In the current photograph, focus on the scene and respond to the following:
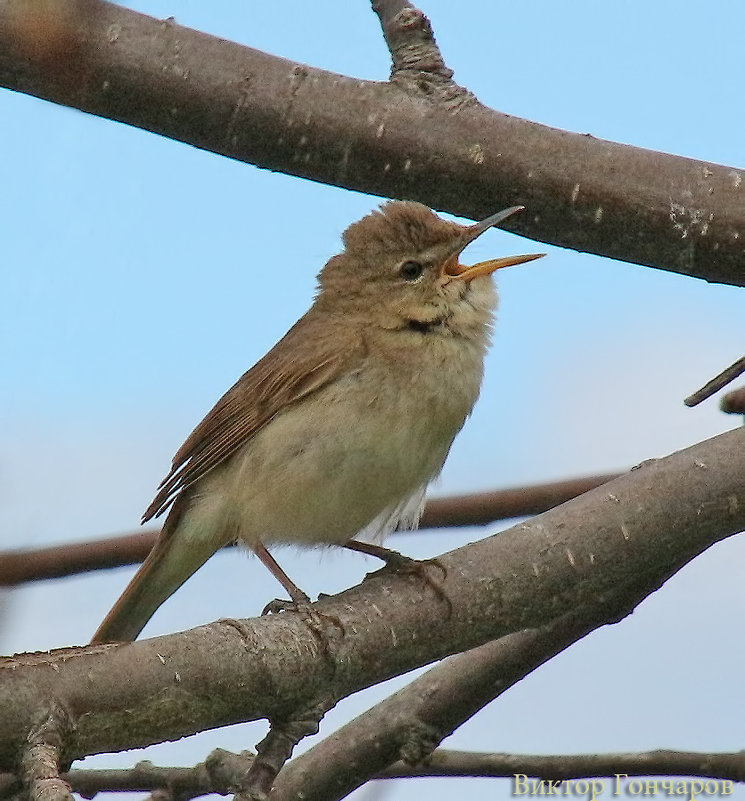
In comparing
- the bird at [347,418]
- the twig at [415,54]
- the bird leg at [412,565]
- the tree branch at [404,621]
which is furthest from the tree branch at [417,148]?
the bird leg at [412,565]

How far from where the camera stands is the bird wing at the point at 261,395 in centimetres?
377

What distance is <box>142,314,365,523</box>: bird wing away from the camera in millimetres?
3768

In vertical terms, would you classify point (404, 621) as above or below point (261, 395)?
below

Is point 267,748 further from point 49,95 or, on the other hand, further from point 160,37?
point 160,37

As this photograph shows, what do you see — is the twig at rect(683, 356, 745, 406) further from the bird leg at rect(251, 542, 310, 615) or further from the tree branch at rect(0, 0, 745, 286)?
the bird leg at rect(251, 542, 310, 615)

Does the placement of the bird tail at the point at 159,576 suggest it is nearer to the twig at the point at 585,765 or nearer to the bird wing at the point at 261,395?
the bird wing at the point at 261,395

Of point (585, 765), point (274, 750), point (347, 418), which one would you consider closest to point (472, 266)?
point (347, 418)

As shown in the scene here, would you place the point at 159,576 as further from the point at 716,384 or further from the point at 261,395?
the point at 716,384

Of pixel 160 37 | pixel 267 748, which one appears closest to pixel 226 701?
pixel 267 748

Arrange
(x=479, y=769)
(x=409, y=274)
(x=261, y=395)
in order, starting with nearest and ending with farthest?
(x=479, y=769) < (x=261, y=395) < (x=409, y=274)

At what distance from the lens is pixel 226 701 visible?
230 centimetres

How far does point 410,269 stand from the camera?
4051 mm

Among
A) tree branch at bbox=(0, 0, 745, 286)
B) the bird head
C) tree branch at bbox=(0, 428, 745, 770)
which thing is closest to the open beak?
the bird head

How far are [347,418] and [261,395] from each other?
0.43 m
